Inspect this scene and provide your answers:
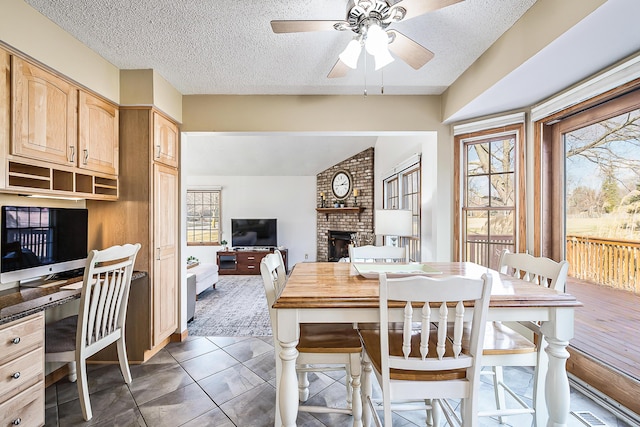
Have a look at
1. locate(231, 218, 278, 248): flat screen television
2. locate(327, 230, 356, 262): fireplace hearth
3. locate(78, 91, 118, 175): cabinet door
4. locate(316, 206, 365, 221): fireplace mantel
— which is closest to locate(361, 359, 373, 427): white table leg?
locate(78, 91, 118, 175): cabinet door

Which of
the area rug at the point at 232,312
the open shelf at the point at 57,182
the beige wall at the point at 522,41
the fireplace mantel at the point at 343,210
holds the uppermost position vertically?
the beige wall at the point at 522,41

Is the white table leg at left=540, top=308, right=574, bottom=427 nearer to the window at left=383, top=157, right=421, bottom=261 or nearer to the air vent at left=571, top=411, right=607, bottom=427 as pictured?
the air vent at left=571, top=411, right=607, bottom=427

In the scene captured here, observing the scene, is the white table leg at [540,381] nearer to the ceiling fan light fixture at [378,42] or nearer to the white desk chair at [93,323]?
the ceiling fan light fixture at [378,42]

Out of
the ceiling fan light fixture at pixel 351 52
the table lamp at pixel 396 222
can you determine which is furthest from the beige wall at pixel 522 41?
the table lamp at pixel 396 222

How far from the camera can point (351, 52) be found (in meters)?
1.63

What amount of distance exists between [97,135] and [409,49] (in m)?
2.34

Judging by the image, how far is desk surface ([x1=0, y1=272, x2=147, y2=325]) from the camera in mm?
1449

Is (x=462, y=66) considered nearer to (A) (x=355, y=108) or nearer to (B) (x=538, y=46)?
(B) (x=538, y=46)

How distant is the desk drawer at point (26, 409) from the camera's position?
4.66ft

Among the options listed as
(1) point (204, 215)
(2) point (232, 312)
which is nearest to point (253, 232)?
(1) point (204, 215)

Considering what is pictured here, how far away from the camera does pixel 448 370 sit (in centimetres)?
131

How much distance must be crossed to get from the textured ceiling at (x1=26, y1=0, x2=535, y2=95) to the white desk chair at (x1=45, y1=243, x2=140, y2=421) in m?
1.44

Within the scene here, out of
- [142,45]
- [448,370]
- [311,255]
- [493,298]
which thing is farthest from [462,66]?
[311,255]

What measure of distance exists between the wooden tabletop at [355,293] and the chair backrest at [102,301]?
1.18 metres
